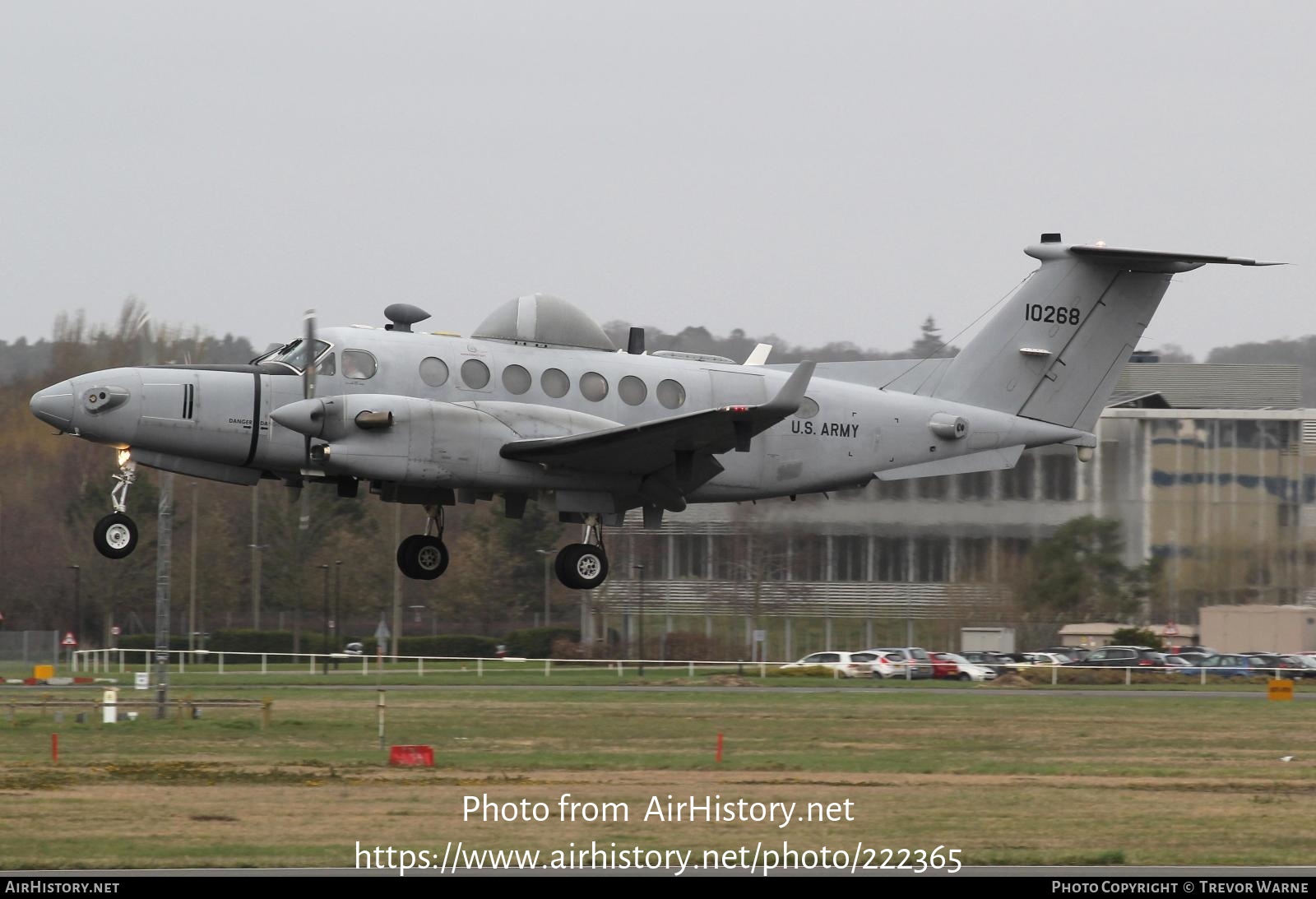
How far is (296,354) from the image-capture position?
22141 millimetres

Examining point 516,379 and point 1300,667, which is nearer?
point 516,379

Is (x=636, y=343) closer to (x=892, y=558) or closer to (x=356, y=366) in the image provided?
(x=356, y=366)

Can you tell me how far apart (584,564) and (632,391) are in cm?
272

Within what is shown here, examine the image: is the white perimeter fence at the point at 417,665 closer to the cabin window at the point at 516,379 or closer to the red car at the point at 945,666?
the red car at the point at 945,666

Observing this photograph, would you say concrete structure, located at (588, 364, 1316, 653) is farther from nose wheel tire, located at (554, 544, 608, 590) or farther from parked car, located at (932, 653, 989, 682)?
nose wheel tire, located at (554, 544, 608, 590)

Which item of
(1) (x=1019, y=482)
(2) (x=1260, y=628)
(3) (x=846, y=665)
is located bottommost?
(3) (x=846, y=665)

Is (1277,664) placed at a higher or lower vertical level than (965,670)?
higher

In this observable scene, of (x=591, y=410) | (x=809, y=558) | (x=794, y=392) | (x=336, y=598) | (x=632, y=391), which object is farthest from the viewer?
(x=336, y=598)

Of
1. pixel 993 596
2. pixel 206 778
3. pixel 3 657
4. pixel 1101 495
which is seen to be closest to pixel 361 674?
pixel 3 657

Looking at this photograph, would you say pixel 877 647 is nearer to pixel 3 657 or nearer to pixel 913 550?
pixel 913 550

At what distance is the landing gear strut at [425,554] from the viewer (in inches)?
934

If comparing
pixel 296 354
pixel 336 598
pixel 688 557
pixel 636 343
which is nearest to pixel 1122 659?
pixel 688 557
